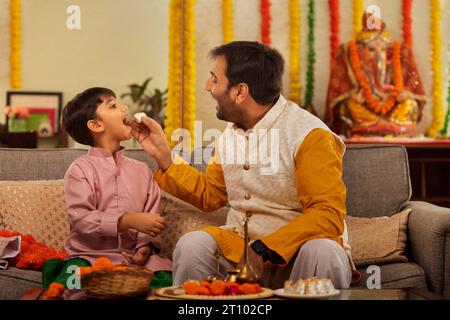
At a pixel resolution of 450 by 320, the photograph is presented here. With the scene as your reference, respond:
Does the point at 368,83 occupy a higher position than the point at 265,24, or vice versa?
the point at 265,24

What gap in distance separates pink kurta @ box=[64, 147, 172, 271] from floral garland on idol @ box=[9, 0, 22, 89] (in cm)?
296

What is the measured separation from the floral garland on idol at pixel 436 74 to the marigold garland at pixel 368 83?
41 centimetres

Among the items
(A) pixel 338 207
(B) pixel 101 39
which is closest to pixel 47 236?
(A) pixel 338 207

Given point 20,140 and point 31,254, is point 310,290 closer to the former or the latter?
point 31,254

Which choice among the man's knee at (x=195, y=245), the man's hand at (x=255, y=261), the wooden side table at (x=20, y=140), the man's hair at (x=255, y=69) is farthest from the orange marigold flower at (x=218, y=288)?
the wooden side table at (x=20, y=140)

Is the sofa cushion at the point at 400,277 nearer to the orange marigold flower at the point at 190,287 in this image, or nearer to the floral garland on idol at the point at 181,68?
the orange marigold flower at the point at 190,287

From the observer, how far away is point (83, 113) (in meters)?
2.65

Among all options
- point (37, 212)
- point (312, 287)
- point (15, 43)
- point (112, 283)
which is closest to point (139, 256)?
point (37, 212)

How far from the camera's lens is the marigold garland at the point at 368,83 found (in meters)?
5.28

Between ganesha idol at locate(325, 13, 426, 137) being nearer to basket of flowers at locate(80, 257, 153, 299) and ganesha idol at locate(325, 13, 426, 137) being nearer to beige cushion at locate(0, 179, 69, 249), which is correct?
beige cushion at locate(0, 179, 69, 249)

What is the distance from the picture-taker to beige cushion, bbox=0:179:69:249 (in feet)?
8.76

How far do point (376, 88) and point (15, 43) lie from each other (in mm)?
2638

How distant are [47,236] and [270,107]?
95 cm

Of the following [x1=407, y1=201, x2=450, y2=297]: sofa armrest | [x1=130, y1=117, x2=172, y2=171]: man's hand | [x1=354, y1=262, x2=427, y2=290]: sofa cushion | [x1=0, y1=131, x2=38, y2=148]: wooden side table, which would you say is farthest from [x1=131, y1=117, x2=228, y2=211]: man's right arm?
[x1=0, y1=131, x2=38, y2=148]: wooden side table
